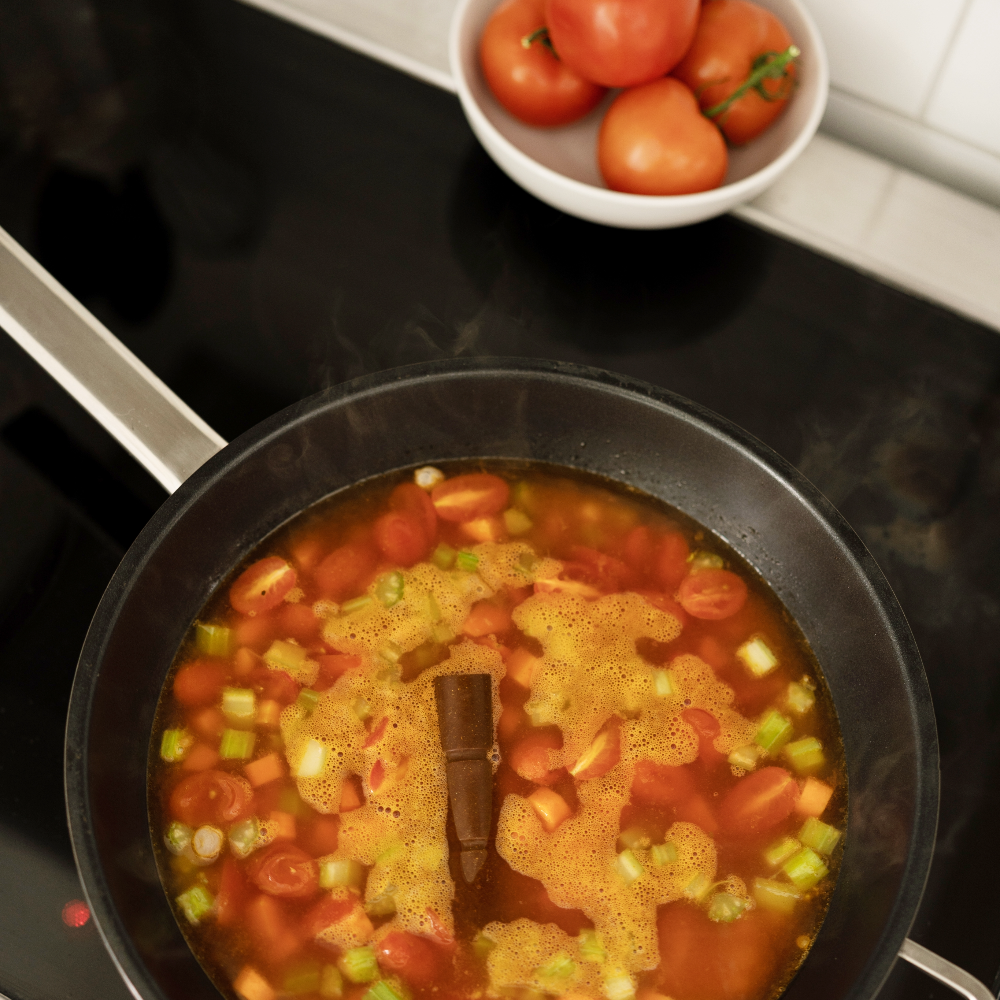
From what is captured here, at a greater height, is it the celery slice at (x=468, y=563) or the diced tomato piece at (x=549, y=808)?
the celery slice at (x=468, y=563)

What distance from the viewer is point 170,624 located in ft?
3.50

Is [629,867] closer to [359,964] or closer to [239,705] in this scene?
[359,964]

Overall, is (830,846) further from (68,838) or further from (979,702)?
(68,838)

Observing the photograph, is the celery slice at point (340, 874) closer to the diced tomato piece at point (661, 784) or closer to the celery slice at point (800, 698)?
the diced tomato piece at point (661, 784)

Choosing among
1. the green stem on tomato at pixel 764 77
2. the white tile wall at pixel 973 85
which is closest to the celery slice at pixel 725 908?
the green stem on tomato at pixel 764 77

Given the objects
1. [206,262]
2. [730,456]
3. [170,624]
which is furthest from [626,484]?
[206,262]

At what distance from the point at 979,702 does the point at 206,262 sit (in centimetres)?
119

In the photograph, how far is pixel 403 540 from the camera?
46.2 inches

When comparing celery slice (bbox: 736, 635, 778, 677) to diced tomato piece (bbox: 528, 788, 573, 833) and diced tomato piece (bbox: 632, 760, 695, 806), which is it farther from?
diced tomato piece (bbox: 528, 788, 573, 833)

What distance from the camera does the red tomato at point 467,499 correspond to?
3.94 ft

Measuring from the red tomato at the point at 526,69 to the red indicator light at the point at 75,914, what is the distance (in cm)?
114

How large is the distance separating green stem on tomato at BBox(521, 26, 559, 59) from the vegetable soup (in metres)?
0.57

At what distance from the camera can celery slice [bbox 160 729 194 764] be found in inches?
41.1

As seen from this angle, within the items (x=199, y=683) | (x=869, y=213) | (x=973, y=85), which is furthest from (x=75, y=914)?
(x=973, y=85)
